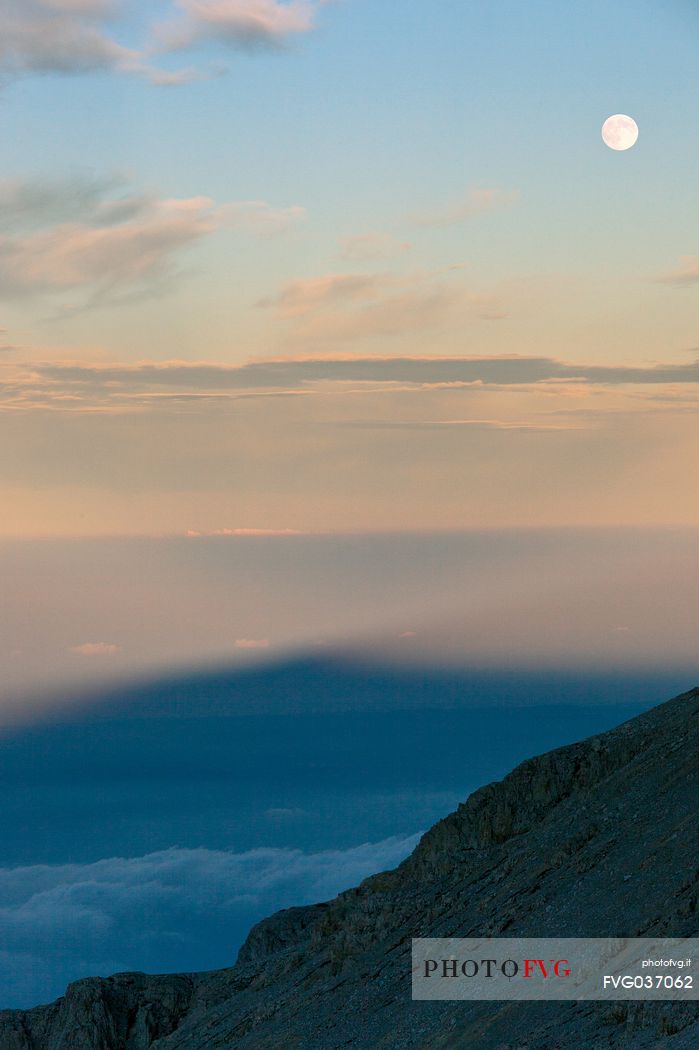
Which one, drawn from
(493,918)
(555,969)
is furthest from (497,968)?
(493,918)

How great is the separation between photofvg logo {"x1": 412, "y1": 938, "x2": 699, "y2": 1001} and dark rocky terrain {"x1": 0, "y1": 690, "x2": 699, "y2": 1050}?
0.66m

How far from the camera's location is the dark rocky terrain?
127 ft

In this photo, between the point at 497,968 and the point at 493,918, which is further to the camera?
the point at 493,918

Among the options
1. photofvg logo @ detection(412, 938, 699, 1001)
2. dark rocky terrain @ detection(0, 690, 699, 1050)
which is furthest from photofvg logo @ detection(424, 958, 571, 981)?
dark rocky terrain @ detection(0, 690, 699, 1050)

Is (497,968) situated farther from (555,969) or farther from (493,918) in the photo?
(493,918)

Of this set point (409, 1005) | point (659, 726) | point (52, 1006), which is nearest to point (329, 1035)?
point (409, 1005)

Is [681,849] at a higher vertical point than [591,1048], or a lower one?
higher

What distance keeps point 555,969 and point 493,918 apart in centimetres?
784

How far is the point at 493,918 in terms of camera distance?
47406 mm

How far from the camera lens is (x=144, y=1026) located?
6594cm

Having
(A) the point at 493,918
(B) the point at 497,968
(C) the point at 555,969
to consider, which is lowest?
(B) the point at 497,968

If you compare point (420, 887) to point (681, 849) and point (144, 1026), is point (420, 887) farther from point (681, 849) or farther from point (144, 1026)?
point (144, 1026)

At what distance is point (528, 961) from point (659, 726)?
1773 cm

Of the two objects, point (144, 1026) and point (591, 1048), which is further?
point (144, 1026)
